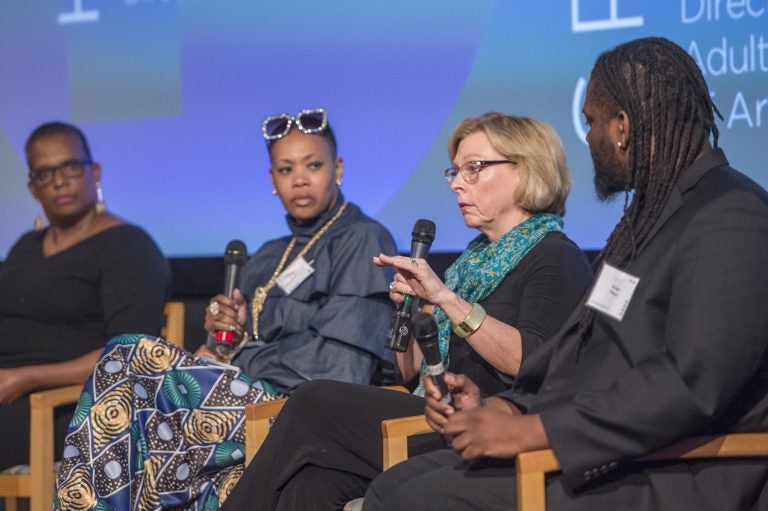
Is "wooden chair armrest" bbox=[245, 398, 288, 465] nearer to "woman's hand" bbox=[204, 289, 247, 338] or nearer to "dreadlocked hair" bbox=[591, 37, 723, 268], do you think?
"woman's hand" bbox=[204, 289, 247, 338]

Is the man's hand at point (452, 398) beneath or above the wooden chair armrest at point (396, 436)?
above

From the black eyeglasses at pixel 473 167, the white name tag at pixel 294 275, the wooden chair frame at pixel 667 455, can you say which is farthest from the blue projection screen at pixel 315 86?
the wooden chair frame at pixel 667 455

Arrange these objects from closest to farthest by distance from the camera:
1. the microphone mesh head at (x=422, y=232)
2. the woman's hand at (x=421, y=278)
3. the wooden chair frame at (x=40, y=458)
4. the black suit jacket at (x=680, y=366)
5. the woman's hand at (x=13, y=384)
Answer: the black suit jacket at (x=680, y=366) < the woman's hand at (x=421, y=278) < the microphone mesh head at (x=422, y=232) < the wooden chair frame at (x=40, y=458) < the woman's hand at (x=13, y=384)

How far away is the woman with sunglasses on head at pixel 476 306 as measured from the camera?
250cm

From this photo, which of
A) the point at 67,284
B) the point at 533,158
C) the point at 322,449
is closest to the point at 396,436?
the point at 322,449

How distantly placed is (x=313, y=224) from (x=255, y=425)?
34.2 inches

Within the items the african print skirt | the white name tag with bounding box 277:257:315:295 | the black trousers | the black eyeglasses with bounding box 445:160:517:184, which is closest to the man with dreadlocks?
the black trousers

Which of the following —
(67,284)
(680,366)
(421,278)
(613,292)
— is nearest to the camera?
(680,366)

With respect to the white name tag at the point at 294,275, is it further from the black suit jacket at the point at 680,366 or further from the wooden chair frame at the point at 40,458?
the black suit jacket at the point at 680,366

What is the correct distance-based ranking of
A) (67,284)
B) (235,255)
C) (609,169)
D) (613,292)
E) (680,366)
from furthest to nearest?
(67,284), (235,255), (609,169), (613,292), (680,366)

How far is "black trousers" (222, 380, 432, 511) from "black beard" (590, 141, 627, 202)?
826mm

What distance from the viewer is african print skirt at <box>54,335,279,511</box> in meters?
2.98

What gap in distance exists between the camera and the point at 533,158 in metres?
2.78

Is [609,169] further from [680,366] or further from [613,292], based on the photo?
[680,366]
